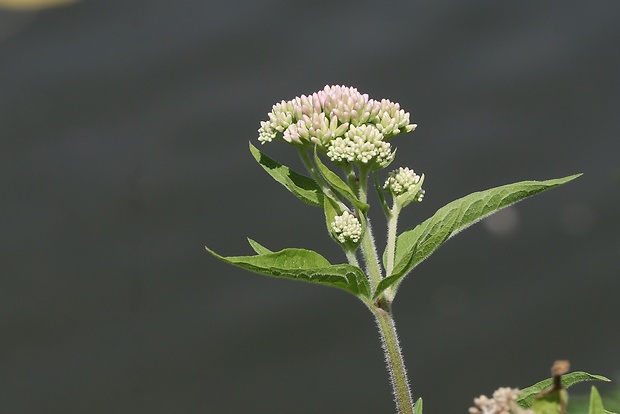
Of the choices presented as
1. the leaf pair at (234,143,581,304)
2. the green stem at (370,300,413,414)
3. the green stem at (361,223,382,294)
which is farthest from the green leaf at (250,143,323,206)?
the green stem at (370,300,413,414)

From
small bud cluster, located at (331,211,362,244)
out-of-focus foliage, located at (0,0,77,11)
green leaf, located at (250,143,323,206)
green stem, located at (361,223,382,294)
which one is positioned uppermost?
out-of-focus foliage, located at (0,0,77,11)

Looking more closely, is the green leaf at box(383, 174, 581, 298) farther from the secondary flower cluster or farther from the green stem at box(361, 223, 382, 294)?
the secondary flower cluster

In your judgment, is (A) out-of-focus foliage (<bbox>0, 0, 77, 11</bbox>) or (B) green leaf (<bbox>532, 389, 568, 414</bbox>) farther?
(A) out-of-focus foliage (<bbox>0, 0, 77, 11</bbox>)

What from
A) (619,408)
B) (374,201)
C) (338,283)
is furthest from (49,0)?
(338,283)

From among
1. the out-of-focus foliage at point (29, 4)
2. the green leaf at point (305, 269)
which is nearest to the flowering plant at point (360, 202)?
the green leaf at point (305, 269)

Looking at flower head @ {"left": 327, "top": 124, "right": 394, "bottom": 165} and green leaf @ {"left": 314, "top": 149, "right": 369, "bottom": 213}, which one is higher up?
flower head @ {"left": 327, "top": 124, "right": 394, "bottom": 165}

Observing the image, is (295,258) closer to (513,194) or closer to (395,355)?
(395,355)

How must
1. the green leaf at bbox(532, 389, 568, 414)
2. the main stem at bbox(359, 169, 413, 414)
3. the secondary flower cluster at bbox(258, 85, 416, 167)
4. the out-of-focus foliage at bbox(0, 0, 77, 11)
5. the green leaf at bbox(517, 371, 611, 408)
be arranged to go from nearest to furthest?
the green leaf at bbox(532, 389, 568, 414) → the green leaf at bbox(517, 371, 611, 408) → the main stem at bbox(359, 169, 413, 414) → the secondary flower cluster at bbox(258, 85, 416, 167) → the out-of-focus foliage at bbox(0, 0, 77, 11)
